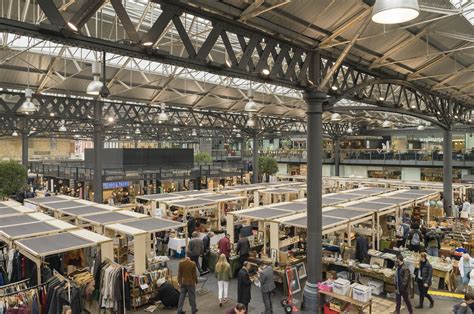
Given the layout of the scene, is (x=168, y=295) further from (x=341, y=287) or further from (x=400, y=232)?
(x=400, y=232)

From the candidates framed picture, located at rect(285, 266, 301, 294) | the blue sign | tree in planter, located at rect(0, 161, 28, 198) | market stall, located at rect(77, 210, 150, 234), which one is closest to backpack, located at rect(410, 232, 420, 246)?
framed picture, located at rect(285, 266, 301, 294)

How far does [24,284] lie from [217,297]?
15.3ft

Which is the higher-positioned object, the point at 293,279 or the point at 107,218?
the point at 107,218

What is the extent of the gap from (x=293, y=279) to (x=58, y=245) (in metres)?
6.09

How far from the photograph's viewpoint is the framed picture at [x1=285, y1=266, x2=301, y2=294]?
936 cm

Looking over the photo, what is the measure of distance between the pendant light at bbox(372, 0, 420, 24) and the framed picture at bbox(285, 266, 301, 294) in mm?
7376

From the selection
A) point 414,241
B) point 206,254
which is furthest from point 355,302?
point 414,241

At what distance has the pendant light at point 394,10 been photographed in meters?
A: 3.22

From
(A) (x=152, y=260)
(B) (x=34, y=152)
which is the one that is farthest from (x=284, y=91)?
(B) (x=34, y=152)

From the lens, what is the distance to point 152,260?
402 inches

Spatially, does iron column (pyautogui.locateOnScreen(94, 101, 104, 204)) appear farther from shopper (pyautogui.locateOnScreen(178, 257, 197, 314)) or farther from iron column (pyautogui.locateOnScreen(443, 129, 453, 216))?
iron column (pyautogui.locateOnScreen(443, 129, 453, 216))

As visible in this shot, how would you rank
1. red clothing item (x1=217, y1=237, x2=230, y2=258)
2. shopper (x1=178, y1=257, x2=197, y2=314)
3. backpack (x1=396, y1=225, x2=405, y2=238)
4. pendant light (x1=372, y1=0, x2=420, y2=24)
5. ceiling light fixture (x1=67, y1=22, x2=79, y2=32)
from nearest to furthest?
pendant light (x1=372, y1=0, x2=420, y2=24)
ceiling light fixture (x1=67, y1=22, x2=79, y2=32)
shopper (x1=178, y1=257, x2=197, y2=314)
red clothing item (x1=217, y1=237, x2=230, y2=258)
backpack (x1=396, y1=225, x2=405, y2=238)

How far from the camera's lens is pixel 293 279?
9.68 m

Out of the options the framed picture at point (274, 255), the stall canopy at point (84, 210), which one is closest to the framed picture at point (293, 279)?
the framed picture at point (274, 255)
